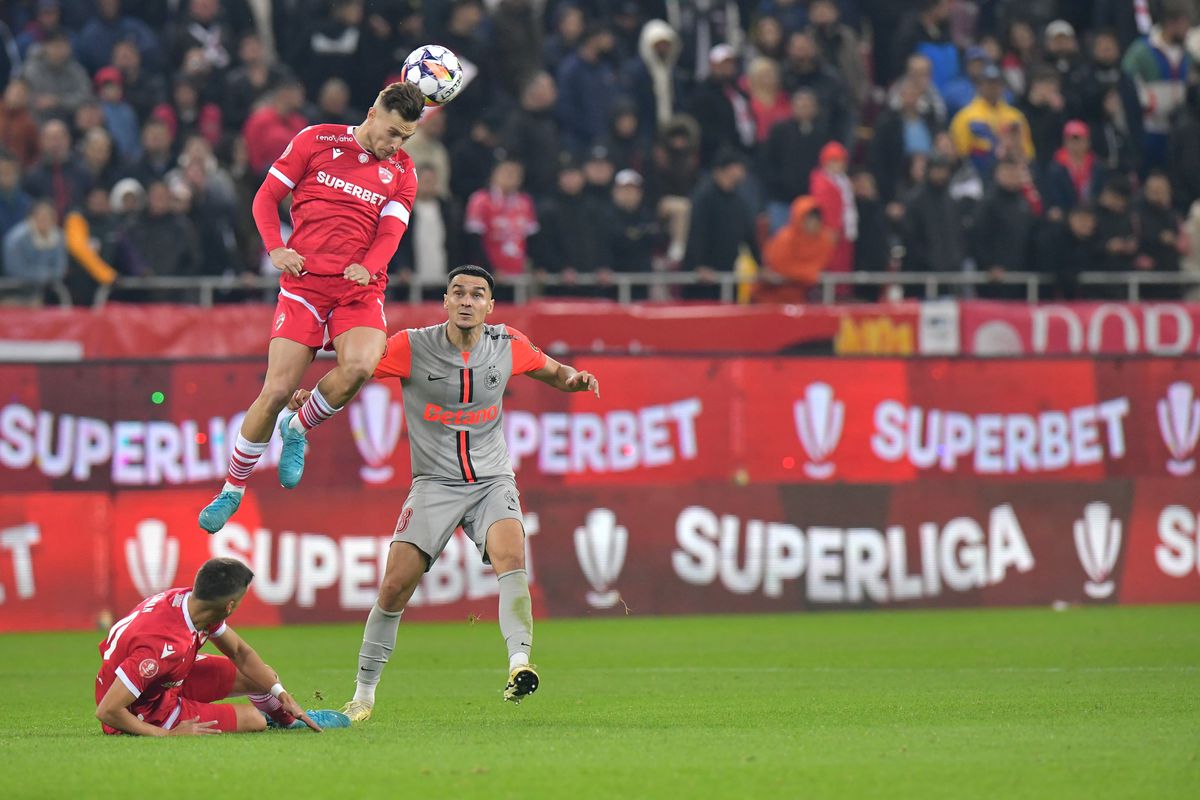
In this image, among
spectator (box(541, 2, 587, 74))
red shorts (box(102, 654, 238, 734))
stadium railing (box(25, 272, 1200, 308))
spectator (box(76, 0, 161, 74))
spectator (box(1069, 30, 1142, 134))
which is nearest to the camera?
red shorts (box(102, 654, 238, 734))

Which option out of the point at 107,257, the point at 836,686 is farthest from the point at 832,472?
the point at 107,257

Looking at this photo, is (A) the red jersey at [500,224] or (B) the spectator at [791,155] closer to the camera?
(A) the red jersey at [500,224]

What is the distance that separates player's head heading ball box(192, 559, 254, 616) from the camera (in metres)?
9.72

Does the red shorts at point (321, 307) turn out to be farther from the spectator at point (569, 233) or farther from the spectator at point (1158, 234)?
the spectator at point (1158, 234)

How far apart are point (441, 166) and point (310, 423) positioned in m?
9.33

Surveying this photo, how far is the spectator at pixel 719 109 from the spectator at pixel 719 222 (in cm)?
161

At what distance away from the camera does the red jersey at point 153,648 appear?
9719 mm

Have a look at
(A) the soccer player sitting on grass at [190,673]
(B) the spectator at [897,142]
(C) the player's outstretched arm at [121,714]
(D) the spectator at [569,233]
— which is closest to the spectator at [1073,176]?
(B) the spectator at [897,142]

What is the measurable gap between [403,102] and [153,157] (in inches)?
376

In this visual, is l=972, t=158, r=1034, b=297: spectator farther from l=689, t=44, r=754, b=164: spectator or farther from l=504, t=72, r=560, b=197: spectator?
l=504, t=72, r=560, b=197: spectator

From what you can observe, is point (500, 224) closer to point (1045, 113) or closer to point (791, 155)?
point (791, 155)

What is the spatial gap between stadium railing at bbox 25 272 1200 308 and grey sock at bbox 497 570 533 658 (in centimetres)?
925

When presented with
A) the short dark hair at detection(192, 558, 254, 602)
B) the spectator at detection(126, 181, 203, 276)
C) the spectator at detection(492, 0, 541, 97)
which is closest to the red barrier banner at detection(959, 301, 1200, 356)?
the spectator at detection(492, 0, 541, 97)

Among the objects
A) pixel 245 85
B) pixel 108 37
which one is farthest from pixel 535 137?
pixel 108 37
